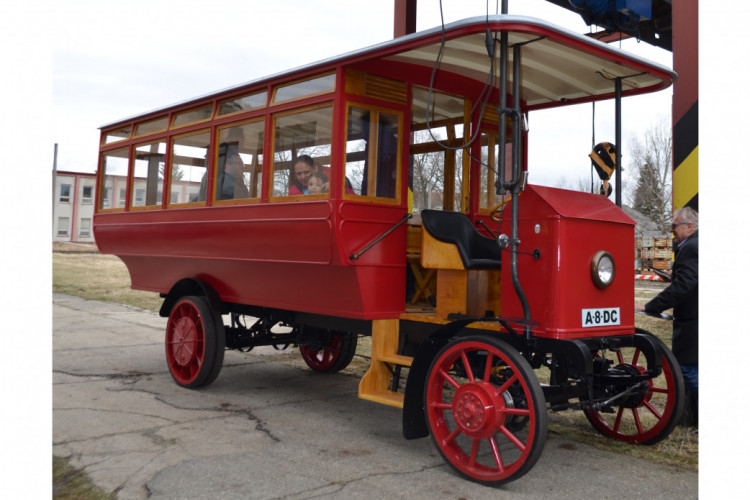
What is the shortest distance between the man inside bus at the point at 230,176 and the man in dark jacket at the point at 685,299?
134 inches

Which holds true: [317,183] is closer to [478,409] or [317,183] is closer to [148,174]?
[478,409]

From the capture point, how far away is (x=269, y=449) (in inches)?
183

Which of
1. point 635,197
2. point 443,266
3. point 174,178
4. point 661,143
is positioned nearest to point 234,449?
point 443,266

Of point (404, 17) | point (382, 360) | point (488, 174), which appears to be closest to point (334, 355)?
point (382, 360)

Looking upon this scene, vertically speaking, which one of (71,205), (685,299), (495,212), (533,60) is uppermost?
(71,205)

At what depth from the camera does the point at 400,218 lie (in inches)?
206

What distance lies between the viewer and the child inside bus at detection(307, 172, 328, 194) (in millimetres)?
5074

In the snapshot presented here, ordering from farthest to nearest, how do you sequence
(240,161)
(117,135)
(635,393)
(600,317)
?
1. (117,135)
2. (240,161)
3. (635,393)
4. (600,317)

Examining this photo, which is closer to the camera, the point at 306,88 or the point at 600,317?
the point at 600,317

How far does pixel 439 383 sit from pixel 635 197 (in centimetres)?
3454

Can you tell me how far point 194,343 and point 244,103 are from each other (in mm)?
2287

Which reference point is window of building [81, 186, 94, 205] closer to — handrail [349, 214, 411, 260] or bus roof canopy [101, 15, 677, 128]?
bus roof canopy [101, 15, 677, 128]

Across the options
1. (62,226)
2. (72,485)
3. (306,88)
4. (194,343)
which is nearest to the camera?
(72,485)

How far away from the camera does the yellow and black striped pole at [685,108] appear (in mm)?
5152
